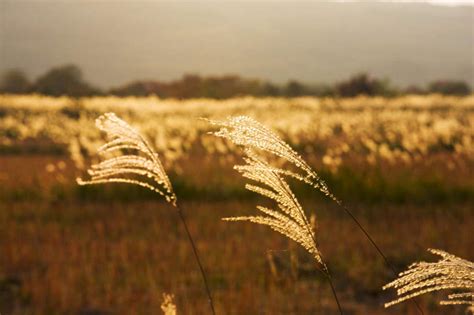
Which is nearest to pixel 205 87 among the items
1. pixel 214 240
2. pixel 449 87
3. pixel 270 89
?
pixel 270 89

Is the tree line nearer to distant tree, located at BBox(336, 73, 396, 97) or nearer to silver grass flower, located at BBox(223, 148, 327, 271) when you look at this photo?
distant tree, located at BBox(336, 73, 396, 97)

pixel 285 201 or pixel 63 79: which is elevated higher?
pixel 63 79

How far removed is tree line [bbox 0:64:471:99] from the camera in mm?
37375

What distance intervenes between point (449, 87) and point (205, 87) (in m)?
17.4

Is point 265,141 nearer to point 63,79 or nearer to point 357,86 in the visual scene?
point 357,86

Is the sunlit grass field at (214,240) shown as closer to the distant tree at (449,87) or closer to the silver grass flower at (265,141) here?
the silver grass flower at (265,141)

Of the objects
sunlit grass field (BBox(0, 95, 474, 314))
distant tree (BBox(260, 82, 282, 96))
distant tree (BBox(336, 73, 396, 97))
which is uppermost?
distant tree (BBox(260, 82, 282, 96))

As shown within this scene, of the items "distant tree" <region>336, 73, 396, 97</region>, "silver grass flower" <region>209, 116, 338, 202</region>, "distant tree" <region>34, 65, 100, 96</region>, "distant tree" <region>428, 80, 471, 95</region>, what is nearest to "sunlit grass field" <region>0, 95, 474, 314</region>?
"silver grass flower" <region>209, 116, 338, 202</region>

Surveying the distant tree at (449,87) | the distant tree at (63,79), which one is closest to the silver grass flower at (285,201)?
the distant tree at (63,79)

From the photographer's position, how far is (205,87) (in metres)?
42.8

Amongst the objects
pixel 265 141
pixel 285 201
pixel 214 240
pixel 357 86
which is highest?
pixel 357 86

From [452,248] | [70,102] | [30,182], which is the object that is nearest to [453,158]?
[452,248]

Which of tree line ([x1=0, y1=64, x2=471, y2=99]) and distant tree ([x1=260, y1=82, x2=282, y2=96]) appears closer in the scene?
tree line ([x1=0, y1=64, x2=471, y2=99])

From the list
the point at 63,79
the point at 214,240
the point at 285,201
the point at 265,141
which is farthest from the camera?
the point at 63,79
